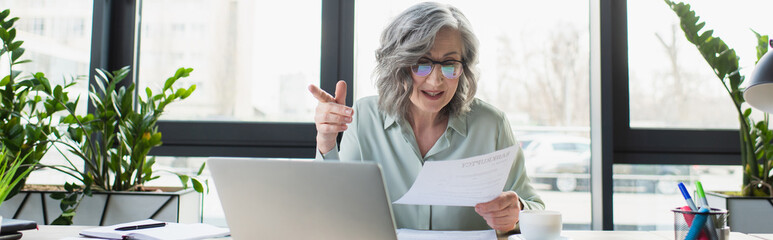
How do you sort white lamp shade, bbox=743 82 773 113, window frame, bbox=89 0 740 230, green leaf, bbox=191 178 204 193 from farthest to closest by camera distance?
window frame, bbox=89 0 740 230 < green leaf, bbox=191 178 204 193 < white lamp shade, bbox=743 82 773 113

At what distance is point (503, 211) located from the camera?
3.81 feet

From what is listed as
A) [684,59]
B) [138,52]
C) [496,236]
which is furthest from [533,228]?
[138,52]

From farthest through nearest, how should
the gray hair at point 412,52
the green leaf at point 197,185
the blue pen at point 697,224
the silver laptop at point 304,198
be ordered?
the green leaf at point 197,185 → the gray hair at point 412,52 → the blue pen at point 697,224 → the silver laptop at point 304,198

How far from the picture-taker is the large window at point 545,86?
2.48m

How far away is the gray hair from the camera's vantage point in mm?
1513

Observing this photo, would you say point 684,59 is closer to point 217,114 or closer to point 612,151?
point 612,151

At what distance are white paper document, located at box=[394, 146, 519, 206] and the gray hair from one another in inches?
26.1

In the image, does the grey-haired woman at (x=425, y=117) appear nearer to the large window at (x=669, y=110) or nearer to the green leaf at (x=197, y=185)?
Answer: the green leaf at (x=197, y=185)

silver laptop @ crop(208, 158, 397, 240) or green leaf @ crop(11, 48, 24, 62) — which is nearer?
silver laptop @ crop(208, 158, 397, 240)

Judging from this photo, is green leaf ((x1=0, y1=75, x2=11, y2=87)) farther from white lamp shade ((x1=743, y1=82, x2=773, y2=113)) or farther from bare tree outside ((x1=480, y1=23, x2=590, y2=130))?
white lamp shade ((x1=743, y1=82, x2=773, y2=113))

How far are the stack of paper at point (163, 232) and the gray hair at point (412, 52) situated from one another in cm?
65

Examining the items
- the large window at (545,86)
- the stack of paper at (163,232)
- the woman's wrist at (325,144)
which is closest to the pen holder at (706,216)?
the woman's wrist at (325,144)

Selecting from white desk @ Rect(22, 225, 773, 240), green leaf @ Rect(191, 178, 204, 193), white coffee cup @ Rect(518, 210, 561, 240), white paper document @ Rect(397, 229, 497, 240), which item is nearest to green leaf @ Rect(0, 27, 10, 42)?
green leaf @ Rect(191, 178, 204, 193)

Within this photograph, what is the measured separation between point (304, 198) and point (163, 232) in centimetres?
53
